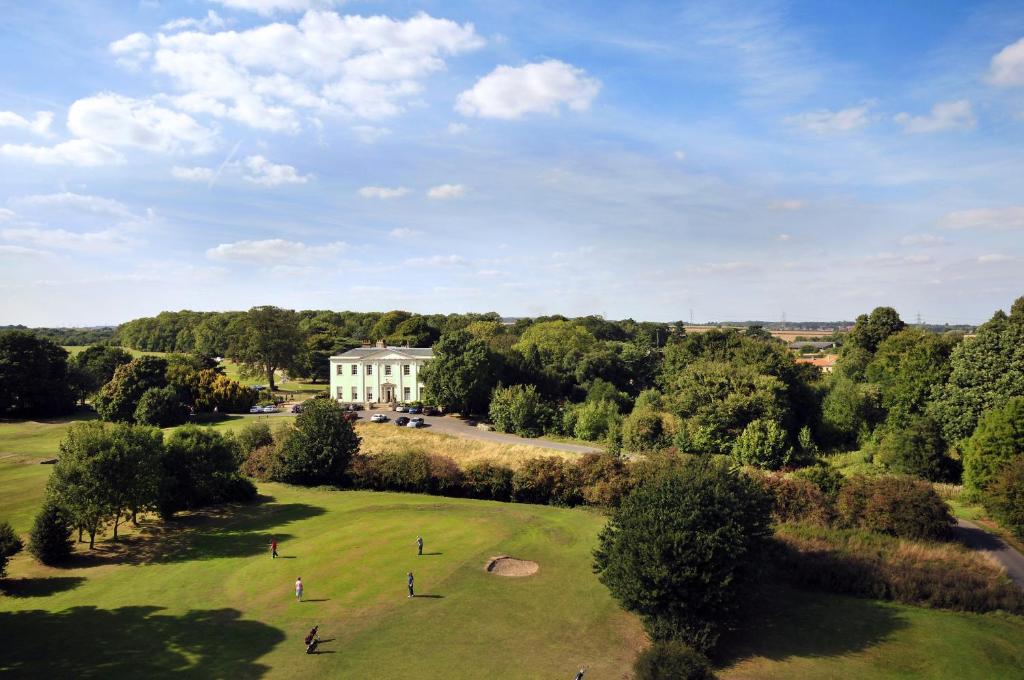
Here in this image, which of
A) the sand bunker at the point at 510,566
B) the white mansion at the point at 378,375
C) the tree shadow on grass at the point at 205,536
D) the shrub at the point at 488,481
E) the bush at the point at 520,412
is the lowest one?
Answer: the sand bunker at the point at 510,566

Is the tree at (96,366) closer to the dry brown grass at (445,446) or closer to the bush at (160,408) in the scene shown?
the bush at (160,408)

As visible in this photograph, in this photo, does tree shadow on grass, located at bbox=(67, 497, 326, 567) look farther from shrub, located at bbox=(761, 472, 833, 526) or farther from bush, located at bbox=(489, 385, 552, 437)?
shrub, located at bbox=(761, 472, 833, 526)


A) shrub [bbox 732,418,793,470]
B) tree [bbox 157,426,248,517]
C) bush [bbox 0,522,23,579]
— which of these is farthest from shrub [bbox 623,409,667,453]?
bush [bbox 0,522,23,579]

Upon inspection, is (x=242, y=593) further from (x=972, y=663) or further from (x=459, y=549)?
(x=972, y=663)

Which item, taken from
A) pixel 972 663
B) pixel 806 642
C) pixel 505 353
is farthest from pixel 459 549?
pixel 505 353

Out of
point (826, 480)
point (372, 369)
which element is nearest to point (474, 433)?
point (372, 369)

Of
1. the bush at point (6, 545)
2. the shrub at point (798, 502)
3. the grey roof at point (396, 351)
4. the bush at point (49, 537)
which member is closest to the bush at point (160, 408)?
the grey roof at point (396, 351)
